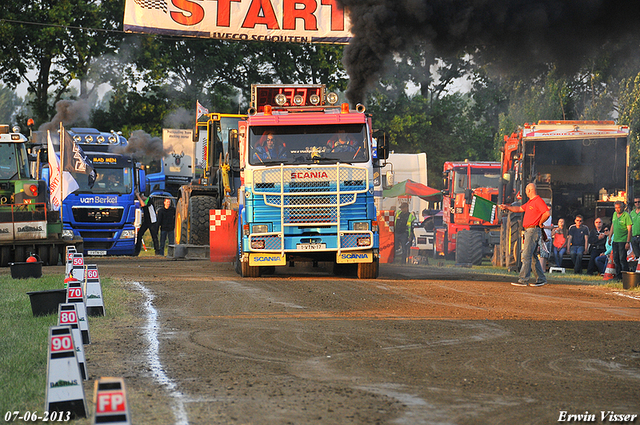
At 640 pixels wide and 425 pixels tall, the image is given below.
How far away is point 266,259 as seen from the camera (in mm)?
16438

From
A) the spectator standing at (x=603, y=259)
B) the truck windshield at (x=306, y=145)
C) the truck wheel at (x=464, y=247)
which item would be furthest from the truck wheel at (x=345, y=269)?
the truck wheel at (x=464, y=247)

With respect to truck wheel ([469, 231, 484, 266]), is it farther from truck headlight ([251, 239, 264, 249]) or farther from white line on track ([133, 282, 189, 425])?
white line on track ([133, 282, 189, 425])

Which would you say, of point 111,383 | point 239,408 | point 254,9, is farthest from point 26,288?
point 254,9

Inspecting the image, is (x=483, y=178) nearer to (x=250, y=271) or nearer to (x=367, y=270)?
(x=367, y=270)

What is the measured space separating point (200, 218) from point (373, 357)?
14.1 m

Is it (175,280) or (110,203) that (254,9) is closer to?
(110,203)

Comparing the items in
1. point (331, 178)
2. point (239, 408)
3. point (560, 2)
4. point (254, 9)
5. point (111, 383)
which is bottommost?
point (239, 408)

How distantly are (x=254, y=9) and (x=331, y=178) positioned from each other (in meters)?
11.4

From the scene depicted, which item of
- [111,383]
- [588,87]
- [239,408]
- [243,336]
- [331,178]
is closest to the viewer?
[111,383]

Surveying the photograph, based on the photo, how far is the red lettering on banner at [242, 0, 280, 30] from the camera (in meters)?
25.9

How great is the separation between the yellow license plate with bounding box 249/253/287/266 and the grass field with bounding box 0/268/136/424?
8.49 feet

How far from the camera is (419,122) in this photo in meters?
53.2

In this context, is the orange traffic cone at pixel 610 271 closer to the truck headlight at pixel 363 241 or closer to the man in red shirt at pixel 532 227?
the man in red shirt at pixel 532 227

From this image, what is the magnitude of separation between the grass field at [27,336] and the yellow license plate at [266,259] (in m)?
2.59
